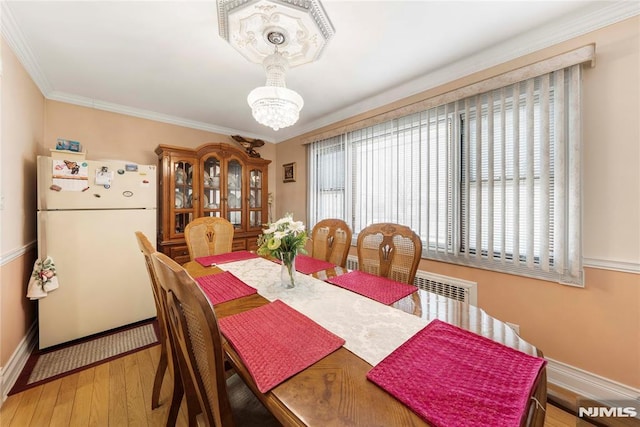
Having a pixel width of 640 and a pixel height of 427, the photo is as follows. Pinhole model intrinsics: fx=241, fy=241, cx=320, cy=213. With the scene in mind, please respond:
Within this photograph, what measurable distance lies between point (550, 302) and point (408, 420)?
168 centimetres

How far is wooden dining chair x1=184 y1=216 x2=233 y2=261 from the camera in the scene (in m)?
2.05

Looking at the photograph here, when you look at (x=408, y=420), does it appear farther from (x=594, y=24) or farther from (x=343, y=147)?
(x=343, y=147)

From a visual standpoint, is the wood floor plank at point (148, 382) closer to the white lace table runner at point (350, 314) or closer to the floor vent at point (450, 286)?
the white lace table runner at point (350, 314)

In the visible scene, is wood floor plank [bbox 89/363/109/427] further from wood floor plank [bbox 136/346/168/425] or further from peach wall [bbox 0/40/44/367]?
peach wall [bbox 0/40/44/367]

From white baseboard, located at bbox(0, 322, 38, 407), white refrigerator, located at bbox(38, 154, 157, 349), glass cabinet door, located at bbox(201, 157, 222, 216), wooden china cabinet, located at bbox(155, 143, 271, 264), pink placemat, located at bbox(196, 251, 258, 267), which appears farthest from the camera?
glass cabinet door, located at bbox(201, 157, 222, 216)

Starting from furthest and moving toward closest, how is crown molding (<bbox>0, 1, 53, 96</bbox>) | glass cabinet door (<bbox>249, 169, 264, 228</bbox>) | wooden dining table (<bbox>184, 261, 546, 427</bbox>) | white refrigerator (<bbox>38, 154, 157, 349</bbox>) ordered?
1. glass cabinet door (<bbox>249, 169, 264, 228</bbox>)
2. white refrigerator (<bbox>38, 154, 157, 349</bbox>)
3. crown molding (<bbox>0, 1, 53, 96</bbox>)
4. wooden dining table (<bbox>184, 261, 546, 427</bbox>)

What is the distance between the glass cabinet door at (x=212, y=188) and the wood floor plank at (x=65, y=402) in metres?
1.74

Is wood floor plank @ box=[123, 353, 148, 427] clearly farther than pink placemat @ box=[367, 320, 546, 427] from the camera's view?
Yes

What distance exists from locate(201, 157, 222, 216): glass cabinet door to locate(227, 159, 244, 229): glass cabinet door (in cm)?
12

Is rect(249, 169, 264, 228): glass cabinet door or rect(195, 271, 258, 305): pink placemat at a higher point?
rect(249, 169, 264, 228): glass cabinet door

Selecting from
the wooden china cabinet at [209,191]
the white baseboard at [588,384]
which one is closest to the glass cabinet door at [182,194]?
the wooden china cabinet at [209,191]

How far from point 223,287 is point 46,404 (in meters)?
1.36

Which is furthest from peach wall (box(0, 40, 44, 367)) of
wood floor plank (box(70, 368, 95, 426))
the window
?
the window

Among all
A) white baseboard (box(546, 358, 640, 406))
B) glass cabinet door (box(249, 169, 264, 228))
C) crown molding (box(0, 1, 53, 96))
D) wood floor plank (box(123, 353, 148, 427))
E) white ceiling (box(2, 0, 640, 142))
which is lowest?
wood floor plank (box(123, 353, 148, 427))
